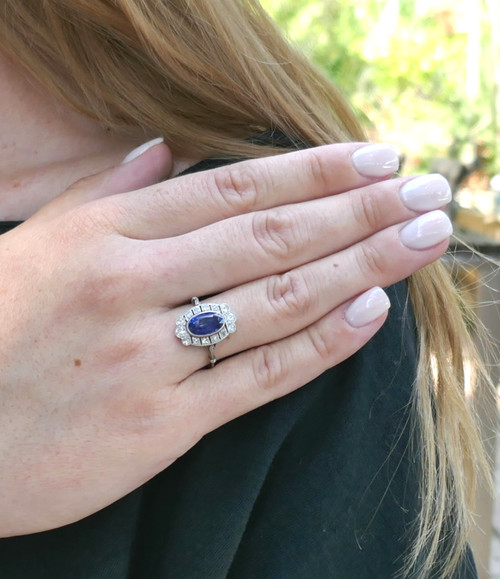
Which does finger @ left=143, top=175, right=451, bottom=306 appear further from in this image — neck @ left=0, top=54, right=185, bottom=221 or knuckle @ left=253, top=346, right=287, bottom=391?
neck @ left=0, top=54, right=185, bottom=221

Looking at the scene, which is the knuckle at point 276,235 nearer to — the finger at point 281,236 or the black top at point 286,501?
the finger at point 281,236

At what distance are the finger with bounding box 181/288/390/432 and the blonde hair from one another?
0.17m

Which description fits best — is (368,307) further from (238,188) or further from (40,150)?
(40,150)

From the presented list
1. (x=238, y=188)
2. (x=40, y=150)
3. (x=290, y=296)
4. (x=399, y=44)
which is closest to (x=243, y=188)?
(x=238, y=188)

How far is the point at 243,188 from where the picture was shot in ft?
3.00

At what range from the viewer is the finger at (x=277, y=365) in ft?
2.91

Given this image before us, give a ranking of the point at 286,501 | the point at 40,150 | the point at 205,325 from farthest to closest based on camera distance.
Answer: the point at 40,150 < the point at 286,501 < the point at 205,325

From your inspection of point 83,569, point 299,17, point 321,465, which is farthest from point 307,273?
point 299,17

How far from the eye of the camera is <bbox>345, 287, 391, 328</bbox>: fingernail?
0.89m

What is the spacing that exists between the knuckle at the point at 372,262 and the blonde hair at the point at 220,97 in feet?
0.62

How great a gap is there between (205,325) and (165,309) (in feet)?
0.21

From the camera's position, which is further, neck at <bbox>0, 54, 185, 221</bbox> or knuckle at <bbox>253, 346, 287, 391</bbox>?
neck at <bbox>0, 54, 185, 221</bbox>

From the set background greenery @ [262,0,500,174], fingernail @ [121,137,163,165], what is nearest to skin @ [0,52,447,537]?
fingernail @ [121,137,163,165]

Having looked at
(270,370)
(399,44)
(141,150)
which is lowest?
(270,370)
